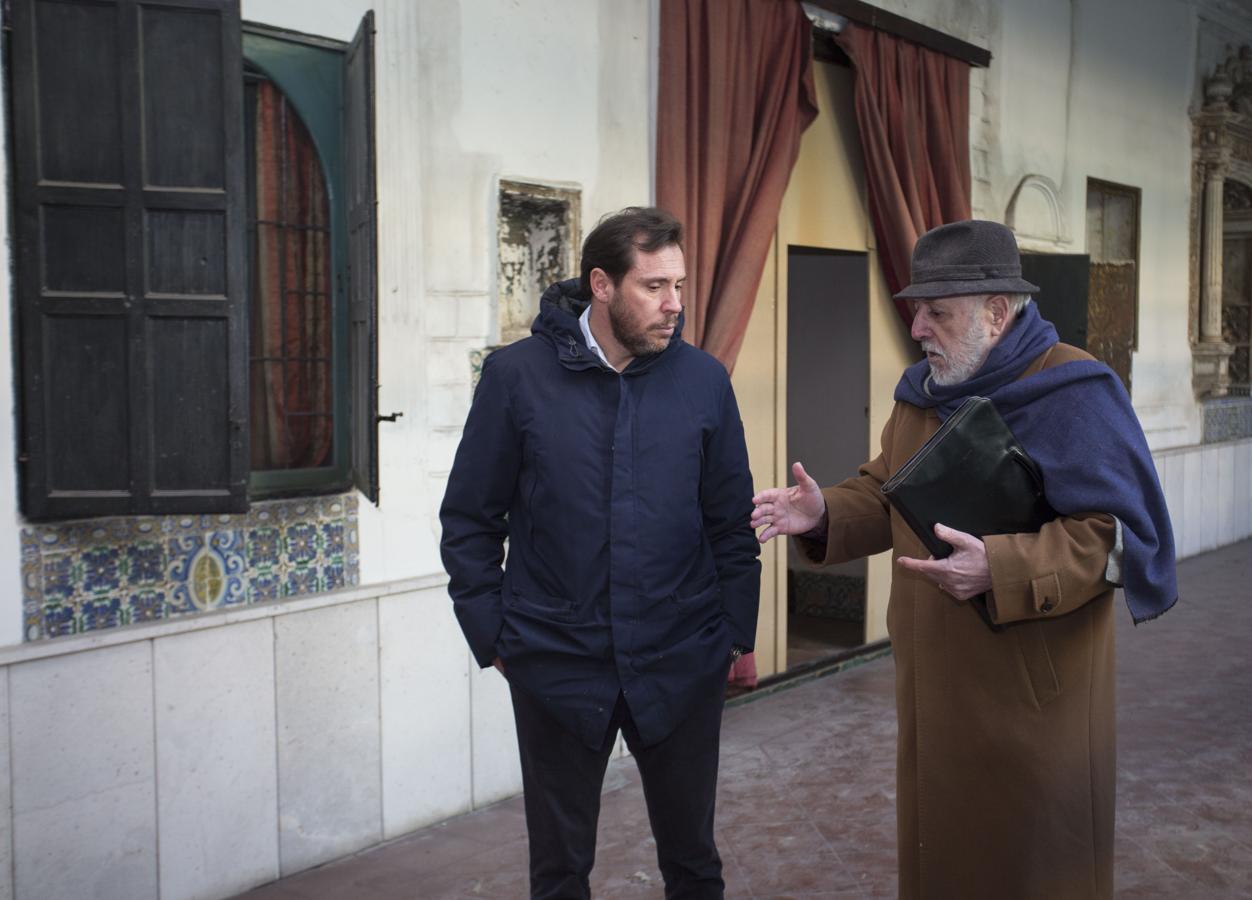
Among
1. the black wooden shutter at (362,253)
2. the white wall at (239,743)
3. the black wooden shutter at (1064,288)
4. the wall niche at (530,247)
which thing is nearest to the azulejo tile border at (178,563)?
the white wall at (239,743)

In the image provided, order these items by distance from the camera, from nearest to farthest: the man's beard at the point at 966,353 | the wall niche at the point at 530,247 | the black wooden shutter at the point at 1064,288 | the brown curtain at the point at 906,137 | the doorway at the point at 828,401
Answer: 1. the man's beard at the point at 966,353
2. the wall niche at the point at 530,247
3. the brown curtain at the point at 906,137
4. the black wooden shutter at the point at 1064,288
5. the doorway at the point at 828,401

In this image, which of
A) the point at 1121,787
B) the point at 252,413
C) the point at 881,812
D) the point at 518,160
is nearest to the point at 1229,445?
the point at 1121,787

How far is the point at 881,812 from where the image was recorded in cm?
474

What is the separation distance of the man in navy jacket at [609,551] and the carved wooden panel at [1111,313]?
6260 mm

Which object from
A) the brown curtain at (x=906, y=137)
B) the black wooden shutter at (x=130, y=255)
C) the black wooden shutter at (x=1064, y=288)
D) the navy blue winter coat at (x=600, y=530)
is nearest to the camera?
the navy blue winter coat at (x=600, y=530)

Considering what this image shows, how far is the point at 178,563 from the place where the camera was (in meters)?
3.82

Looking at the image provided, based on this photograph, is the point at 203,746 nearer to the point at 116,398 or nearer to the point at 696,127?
the point at 116,398

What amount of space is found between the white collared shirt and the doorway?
478 cm

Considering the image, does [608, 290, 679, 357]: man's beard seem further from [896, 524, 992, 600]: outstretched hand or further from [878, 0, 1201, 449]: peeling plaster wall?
[878, 0, 1201, 449]: peeling plaster wall

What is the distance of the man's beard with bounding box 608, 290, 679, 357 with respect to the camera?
281cm

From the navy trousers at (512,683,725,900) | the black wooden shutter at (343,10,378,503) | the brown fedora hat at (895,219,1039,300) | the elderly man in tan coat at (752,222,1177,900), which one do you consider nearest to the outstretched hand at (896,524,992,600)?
the elderly man in tan coat at (752,222,1177,900)

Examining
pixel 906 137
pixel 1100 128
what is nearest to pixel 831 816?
pixel 906 137

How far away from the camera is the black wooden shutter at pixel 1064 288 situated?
25.0ft

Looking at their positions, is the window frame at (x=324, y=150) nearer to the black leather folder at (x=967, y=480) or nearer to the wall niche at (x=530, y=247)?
the wall niche at (x=530, y=247)
